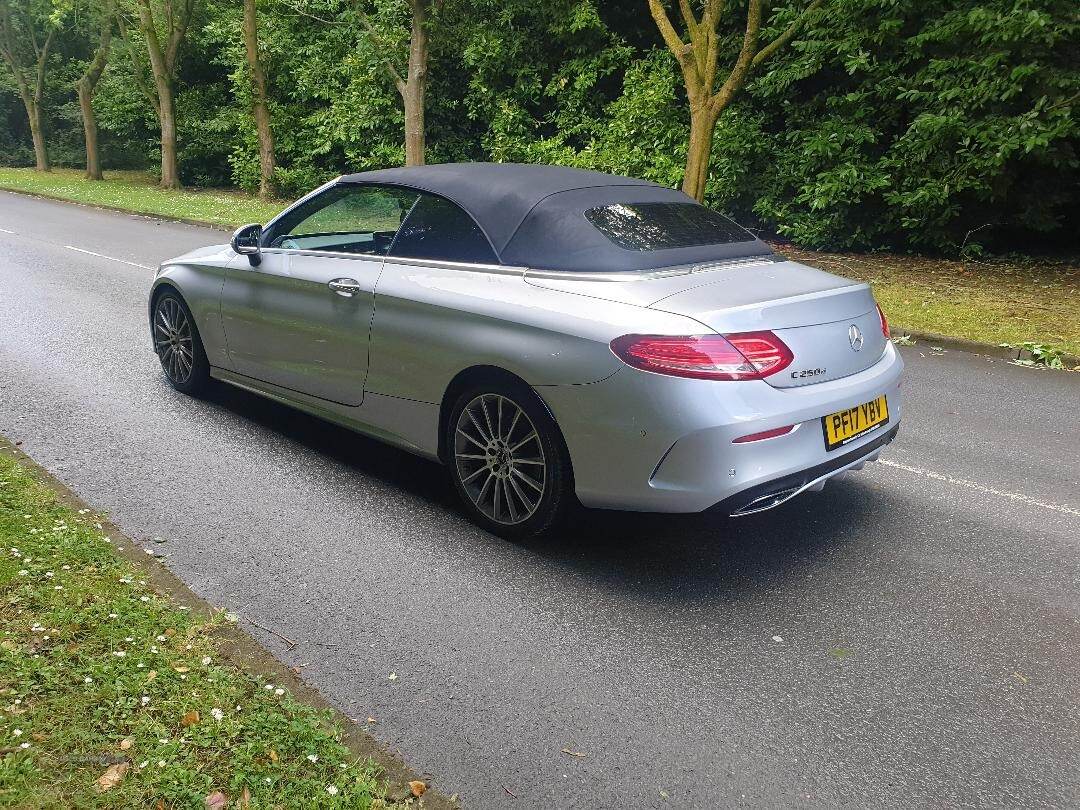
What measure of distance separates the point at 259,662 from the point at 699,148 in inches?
489

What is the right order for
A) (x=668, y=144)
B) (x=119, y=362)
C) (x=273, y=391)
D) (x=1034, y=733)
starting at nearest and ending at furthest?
Result: (x=1034, y=733), (x=273, y=391), (x=119, y=362), (x=668, y=144)

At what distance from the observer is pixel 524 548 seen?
438cm

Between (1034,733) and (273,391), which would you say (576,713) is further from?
(273,391)

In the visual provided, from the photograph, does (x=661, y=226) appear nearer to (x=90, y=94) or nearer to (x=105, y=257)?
(x=105, y=257)

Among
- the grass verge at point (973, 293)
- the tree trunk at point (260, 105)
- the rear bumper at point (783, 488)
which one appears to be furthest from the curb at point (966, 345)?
the tree trunk at point (260, 105)

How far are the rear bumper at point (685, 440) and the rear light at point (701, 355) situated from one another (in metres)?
0.04

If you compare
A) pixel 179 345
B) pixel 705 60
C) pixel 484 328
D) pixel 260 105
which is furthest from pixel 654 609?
pixel 260 105

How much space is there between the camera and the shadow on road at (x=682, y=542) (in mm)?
4082

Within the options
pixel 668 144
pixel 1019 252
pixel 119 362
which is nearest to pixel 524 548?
pixel 119 362

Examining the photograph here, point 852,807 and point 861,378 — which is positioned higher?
point 861,378

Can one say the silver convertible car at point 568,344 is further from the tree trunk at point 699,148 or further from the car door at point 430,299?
the tree trunk at point 699,148

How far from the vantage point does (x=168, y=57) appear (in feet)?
95.3

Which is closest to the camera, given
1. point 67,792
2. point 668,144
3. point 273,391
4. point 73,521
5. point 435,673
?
point 67,792

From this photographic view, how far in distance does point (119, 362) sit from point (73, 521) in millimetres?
3620
